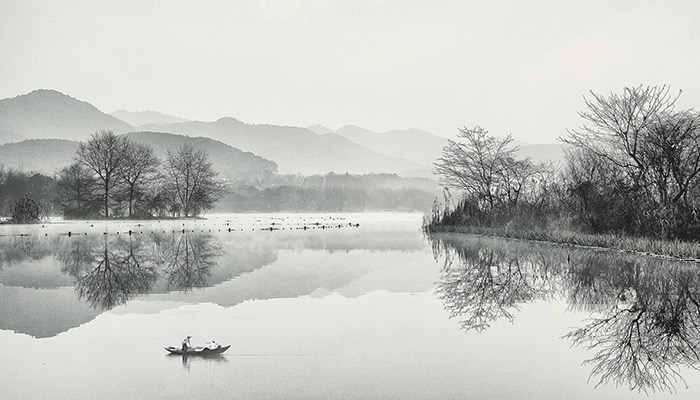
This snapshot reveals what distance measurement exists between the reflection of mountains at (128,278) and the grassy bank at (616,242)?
5.07m

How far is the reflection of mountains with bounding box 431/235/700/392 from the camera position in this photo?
4.83m

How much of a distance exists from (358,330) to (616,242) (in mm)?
10453

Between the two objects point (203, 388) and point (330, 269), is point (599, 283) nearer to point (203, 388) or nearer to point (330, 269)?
point (330, 269)

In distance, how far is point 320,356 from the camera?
4.89 m

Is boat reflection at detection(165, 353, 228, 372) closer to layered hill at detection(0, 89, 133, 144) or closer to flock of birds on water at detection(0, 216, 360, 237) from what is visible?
flock of birds on water at detection(0, 216, 360, 237)

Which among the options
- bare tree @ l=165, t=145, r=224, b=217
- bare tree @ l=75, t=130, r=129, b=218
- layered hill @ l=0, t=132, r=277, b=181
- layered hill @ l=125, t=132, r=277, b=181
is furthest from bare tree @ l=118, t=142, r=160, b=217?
layered hill @ l=125, t=132, r=277, b=181

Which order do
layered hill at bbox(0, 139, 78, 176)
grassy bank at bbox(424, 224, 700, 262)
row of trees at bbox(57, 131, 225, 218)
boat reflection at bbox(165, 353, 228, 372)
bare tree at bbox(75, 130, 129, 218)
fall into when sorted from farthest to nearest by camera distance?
layered hill at bbox(0, 139, 78, 176), bare tree at bbox(75, 130, 129, 218), row of trees at bbox(57, 131, 225, 218), grassy bank at bbox(424, 224, 700, 262), boat reflection at bbox(165, 353, 228, 372)

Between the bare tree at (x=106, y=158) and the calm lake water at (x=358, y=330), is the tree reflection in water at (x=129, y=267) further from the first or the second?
the bare tree at (x=106, y=158)

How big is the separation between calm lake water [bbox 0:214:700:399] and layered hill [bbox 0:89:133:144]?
92955 mm

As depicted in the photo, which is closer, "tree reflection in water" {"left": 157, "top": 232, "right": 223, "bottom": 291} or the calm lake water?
the calm lake water

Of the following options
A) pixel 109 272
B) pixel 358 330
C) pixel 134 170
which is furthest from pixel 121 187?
pixel 358 330

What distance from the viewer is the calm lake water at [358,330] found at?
4.18 m

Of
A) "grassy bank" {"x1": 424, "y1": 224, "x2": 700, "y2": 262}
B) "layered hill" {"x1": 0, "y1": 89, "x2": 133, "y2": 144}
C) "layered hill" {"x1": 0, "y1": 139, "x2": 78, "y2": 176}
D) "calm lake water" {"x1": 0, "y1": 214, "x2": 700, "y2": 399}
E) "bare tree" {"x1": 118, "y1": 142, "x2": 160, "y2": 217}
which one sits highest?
"layered hill" {"x1": 0, "y1": 89, "x2": 133, "y2": 144}

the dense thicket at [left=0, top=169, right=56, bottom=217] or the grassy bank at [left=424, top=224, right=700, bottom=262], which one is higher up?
the dense thicket at [left=0, top=169, right=56, bottom=217]
